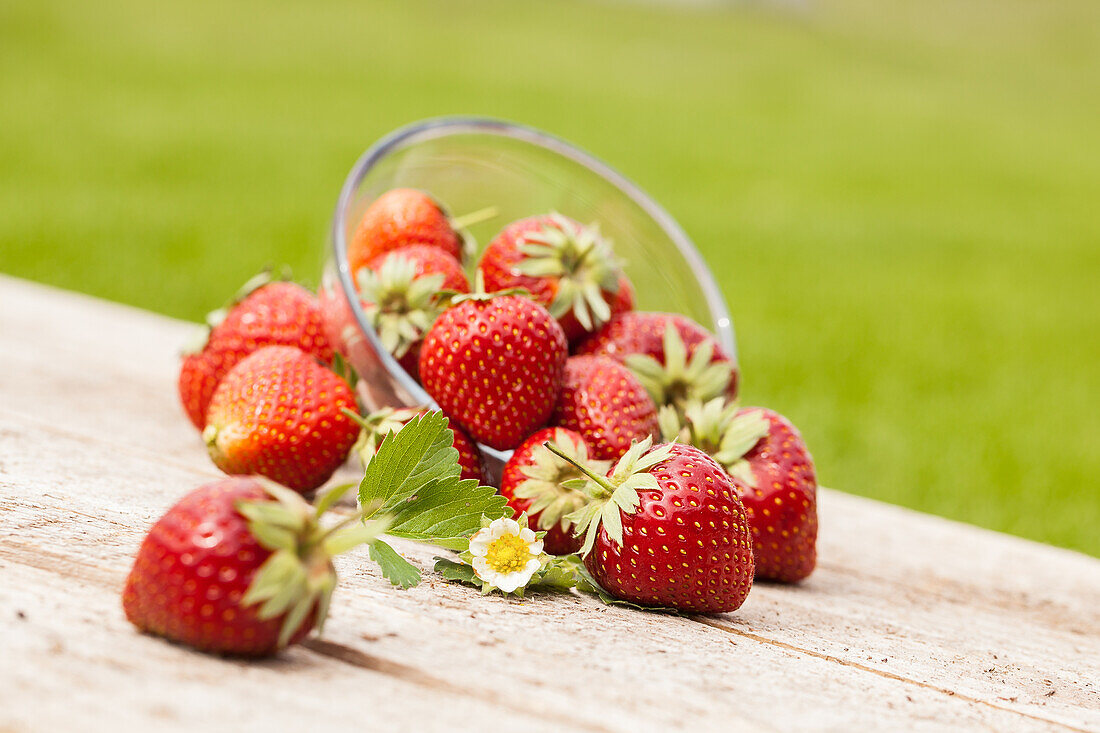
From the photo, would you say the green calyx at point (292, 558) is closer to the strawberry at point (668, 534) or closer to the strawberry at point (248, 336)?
the strawberry at point (668, 534)

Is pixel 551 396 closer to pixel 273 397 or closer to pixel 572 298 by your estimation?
pixel 572 298

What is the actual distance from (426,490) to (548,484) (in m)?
0.13

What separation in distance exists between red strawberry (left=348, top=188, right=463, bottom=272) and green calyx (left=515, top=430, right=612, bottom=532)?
1.44 ft

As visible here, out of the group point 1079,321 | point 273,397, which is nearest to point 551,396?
point 273,397

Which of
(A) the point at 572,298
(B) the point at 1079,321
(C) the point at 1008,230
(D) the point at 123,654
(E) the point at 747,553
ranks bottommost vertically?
(D) the point at 123,654

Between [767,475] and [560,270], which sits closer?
[767,475]

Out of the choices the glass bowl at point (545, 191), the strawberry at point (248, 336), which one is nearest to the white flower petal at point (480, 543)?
the strawberry at point (248, 336)

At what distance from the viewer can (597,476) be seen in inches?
37.3

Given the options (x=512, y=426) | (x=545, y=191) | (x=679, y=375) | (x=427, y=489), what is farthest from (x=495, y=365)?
(x=545, y=191)

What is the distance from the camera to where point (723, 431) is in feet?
3.86

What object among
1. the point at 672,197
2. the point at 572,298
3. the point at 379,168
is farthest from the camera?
the point at 672,197

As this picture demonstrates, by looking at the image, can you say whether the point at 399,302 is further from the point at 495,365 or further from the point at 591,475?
the point at 591,475

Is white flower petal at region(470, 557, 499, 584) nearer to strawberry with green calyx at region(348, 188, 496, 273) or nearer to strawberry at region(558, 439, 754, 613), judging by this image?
strawberry at region(558, 439, 754, 613)

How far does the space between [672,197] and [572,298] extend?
480 cm
